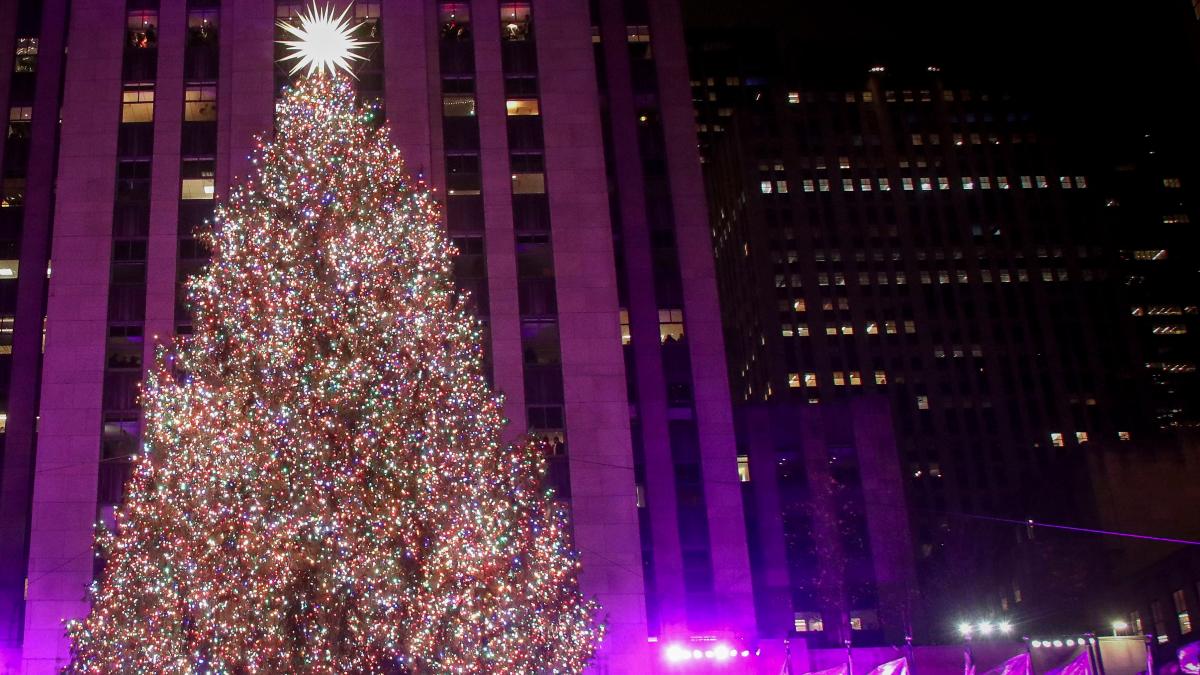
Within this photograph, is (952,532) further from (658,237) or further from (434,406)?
(434,406)

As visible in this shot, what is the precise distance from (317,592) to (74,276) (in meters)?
30.8

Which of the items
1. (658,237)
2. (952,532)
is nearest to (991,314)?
(952,532)

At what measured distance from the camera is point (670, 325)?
48.9m

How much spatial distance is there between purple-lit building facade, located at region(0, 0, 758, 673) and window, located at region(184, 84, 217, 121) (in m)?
0.11

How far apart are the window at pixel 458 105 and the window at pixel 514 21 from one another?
4.08m

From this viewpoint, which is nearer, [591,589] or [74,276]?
[591,589]

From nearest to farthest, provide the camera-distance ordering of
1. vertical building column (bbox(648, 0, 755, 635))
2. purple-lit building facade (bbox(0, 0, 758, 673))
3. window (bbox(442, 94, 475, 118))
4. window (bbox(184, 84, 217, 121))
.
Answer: purple-lit building facade (bbox(0, 0, 758, 673)) < vertical building column (bbox(648, 0, 755, 635)) < window (bbox(184, 84, 217, 121)) < window (bbox(442, 94, 475, 118))

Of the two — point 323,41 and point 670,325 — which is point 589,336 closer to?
point 670,325

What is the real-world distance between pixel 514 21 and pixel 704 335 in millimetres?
18795

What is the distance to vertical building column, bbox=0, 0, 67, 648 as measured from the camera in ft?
141

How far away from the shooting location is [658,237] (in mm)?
50188

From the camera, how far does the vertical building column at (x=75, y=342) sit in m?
41.8

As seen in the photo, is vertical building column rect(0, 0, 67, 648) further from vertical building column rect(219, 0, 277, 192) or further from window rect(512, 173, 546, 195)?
window rect(512, 173, 546, 195)

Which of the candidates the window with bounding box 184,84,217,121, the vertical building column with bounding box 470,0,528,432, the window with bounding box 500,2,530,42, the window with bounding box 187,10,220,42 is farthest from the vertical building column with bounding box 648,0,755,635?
the window with bounding box 187,10,220,42
